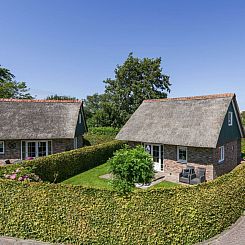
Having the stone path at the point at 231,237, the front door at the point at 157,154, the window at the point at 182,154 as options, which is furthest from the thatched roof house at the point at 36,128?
the stone path at the point at 231,237

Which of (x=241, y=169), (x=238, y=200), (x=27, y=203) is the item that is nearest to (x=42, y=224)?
(x=27, y=203)

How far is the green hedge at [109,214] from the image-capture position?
7449 mm

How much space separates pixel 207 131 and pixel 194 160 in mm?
2459

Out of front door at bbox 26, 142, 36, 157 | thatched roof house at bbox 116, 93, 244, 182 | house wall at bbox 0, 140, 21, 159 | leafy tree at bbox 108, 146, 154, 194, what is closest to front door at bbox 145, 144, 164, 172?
thatched roof house at bbox 116, 93, 244, 182

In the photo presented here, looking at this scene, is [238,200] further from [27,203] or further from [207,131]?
[27,203]

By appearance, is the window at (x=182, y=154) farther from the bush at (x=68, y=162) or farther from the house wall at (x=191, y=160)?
the bush at (x=68, y=162)

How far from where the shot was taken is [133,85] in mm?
39625

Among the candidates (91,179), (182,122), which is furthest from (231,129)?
(91,179)

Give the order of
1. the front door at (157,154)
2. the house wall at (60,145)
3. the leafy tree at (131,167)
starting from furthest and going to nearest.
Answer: the house wall at (60,145) → the front door at (157,154) → the leafy tree at (131,167)

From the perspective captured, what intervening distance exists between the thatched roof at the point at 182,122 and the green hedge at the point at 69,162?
2.62 meters

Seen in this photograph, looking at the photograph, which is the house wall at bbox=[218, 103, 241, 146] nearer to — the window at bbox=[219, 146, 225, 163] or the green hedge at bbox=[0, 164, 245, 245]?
the window at bbox=[219, 146, 225, 163]

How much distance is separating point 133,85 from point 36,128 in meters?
21.6

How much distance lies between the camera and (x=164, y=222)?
7465 mm

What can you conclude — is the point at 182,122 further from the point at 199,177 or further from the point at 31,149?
the point at 31,149
